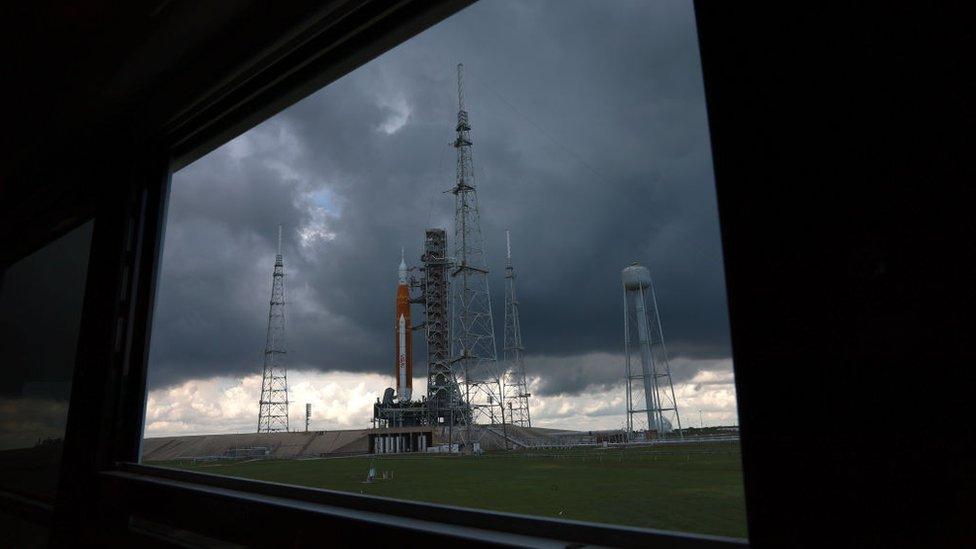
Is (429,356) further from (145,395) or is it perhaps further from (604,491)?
(145,395)

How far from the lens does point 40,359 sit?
315cm

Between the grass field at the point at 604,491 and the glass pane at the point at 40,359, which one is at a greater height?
Answer: the glass pane at the point at 40,359

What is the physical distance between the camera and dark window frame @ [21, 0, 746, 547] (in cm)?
108

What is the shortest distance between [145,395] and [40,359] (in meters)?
1.21

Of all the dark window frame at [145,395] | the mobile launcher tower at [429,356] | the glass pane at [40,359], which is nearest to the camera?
the dark window frame at [145,395]

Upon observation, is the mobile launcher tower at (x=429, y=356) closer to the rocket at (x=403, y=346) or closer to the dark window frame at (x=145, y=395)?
the rocket at (x=403, y=346)

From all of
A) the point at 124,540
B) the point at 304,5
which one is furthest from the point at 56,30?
the point at 124,540

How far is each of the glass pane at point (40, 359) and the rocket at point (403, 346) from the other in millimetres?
26646

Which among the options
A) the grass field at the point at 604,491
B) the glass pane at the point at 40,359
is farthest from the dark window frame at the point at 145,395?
the grass field at the point at 604,491

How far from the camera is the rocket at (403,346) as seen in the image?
97.8 feet

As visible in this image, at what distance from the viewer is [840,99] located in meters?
0.62

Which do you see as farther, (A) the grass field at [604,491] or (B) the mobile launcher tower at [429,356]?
(B) the mobile launcher tower at [429,356]

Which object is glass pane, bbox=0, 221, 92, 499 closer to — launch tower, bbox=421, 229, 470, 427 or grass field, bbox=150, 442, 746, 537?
grass field, bbox=150, 442, 746, 537

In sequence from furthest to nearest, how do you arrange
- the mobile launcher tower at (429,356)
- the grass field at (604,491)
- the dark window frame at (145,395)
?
the mobile launcher tower at (429,356)
the grass field at (604,491)
the dark window frame at (145,395)
